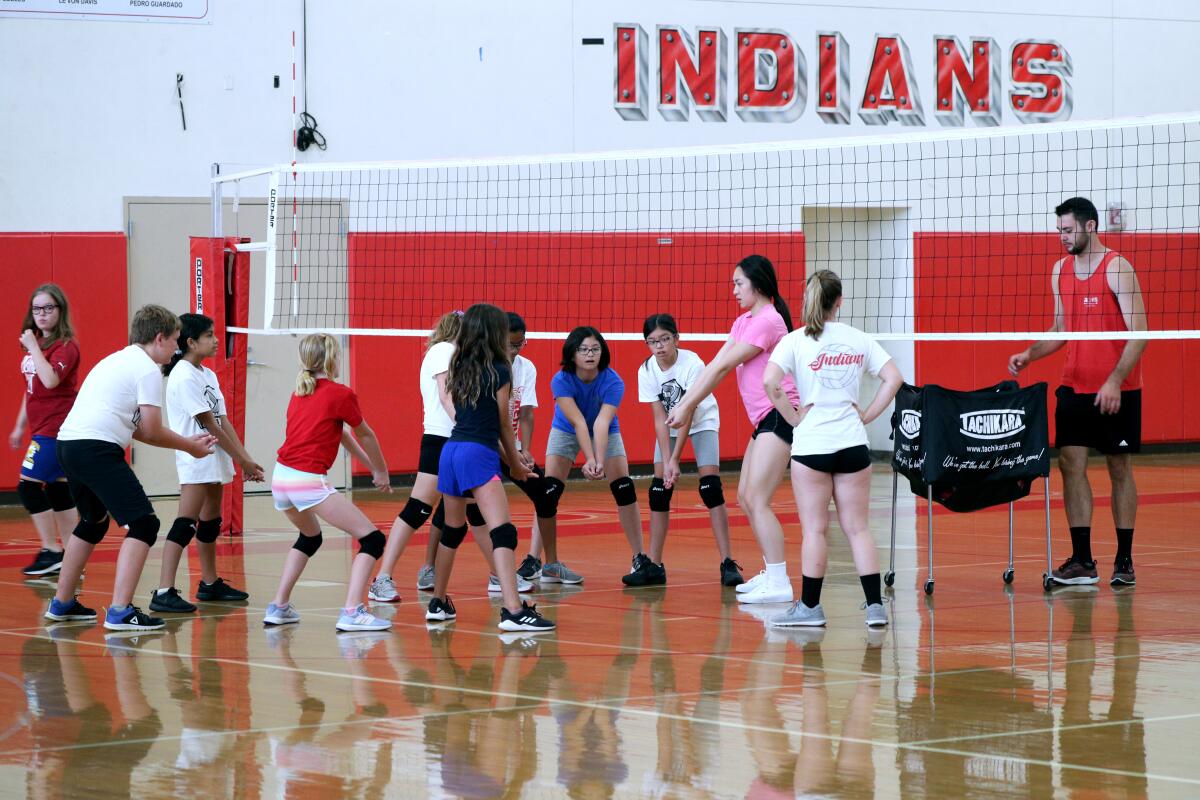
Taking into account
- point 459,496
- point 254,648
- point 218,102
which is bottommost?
point 254,648

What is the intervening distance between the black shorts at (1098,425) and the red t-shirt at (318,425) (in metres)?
3.76

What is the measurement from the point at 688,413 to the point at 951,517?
553 centimetres

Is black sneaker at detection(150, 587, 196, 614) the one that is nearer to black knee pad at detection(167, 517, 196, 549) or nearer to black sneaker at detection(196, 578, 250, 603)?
black knee pad at detection(167, 517, 196, 549)

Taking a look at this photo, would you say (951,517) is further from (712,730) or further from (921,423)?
(712,730)

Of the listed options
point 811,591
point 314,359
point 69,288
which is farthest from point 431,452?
point 69,288

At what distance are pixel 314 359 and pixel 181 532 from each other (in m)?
1.23

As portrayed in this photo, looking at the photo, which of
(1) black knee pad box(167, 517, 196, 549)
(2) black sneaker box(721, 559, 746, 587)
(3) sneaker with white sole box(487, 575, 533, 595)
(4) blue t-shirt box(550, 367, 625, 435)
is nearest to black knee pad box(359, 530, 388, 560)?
(1) black knee pad box(167, 517, 196, 549)

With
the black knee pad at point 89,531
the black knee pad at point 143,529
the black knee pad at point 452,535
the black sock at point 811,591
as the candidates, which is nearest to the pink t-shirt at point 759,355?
the black sock at point 811,591

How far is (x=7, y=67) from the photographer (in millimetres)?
14367

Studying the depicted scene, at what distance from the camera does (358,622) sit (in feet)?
24.3

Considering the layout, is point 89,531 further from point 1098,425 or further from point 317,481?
point 1098,425

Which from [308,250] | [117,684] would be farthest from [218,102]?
[117,684]

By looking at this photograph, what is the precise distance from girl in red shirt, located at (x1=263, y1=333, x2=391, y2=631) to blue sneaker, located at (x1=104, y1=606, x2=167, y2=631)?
1.76ft

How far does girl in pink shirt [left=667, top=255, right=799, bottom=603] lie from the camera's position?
7.84 metres
